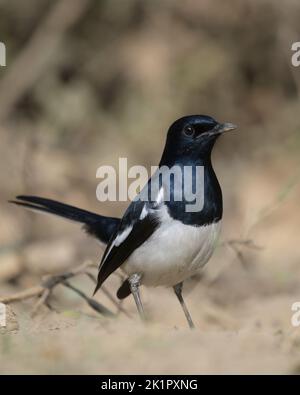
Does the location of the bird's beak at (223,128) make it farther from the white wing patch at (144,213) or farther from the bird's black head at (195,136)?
the white wing patch at (144,213)

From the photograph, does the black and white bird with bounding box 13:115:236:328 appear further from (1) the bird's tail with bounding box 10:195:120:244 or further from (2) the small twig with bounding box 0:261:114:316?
(2) the small twig with bounding box 0:261:114:316

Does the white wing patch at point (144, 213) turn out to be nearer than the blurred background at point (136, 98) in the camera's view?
Yes

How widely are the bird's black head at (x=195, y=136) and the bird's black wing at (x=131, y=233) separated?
1.17 feet

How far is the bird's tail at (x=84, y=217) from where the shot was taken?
6133 millimetres

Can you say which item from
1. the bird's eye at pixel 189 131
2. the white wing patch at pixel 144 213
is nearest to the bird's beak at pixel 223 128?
the bird's eye at pixel 189 131

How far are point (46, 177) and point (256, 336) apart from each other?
5.58 meters

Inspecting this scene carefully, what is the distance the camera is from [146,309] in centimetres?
657

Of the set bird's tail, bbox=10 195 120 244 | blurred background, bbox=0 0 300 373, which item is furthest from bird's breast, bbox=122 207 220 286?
blurred background, bbox=0 0 300 373

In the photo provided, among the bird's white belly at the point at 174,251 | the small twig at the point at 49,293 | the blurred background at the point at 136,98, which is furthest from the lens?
the blurred background at the point at 136,98

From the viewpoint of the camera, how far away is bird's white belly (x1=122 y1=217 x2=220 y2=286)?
507 centimetres

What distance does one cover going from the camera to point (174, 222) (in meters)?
Result: 5.07

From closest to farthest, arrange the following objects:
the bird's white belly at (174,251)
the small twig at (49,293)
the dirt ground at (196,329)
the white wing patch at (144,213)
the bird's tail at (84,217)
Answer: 1. the dirt ground at (196,329)
2. the bird's white belly at (174,251)
3. the white wing patch at (144,213)
4. the small twig at (49,293)
5. the bird's tail at (84,217)

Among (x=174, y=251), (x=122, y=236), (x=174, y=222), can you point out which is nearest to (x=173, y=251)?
(x=174, y=251)

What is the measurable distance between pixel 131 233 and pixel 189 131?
0.71m
